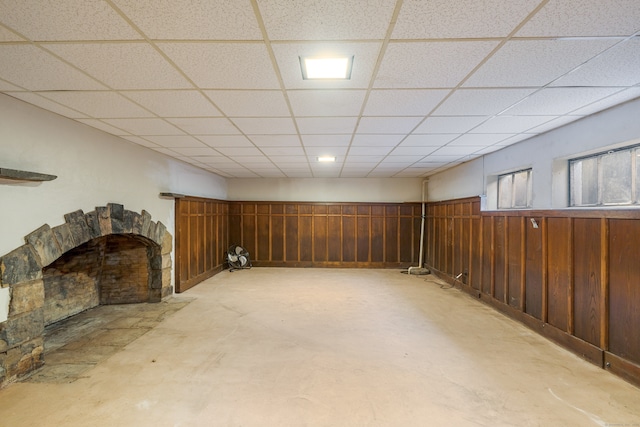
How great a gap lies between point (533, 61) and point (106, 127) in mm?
4114

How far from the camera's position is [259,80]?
6.95 feet

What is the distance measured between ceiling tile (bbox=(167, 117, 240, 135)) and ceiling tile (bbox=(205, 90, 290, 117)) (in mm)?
304

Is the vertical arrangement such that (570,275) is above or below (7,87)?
below

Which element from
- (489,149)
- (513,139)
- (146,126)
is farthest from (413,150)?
(146,126)

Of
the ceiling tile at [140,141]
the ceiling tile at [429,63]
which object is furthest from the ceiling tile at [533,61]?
the ceiling tile at [140,141]

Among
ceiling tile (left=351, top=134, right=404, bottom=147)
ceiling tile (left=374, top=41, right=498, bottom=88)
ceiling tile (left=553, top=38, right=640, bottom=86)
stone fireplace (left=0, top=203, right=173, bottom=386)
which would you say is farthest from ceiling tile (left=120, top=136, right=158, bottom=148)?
ceiling tile (left=553, top=38, right=640, bottom=86)

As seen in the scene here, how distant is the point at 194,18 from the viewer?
145 cm

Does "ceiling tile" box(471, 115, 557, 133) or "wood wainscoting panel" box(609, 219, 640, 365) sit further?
"ceiling tile" box(471, 115, 557, 133)

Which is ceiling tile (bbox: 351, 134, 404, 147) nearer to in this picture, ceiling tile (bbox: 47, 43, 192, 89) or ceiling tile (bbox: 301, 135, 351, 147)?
ceiling tile (bbox: 301, 135, 351, 147)

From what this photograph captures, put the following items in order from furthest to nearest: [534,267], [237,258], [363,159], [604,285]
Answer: [237,258], [363,159], [534,267], [604,285]

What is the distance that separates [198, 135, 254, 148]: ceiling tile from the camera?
12.1 feet

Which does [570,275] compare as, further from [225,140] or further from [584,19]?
[225,140]

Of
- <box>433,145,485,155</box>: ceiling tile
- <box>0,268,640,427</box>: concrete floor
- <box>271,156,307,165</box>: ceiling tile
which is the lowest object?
<box>0,268,640,427</box>: concrete floor

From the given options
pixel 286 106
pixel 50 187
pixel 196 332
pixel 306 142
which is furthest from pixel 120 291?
pixel 286 106
